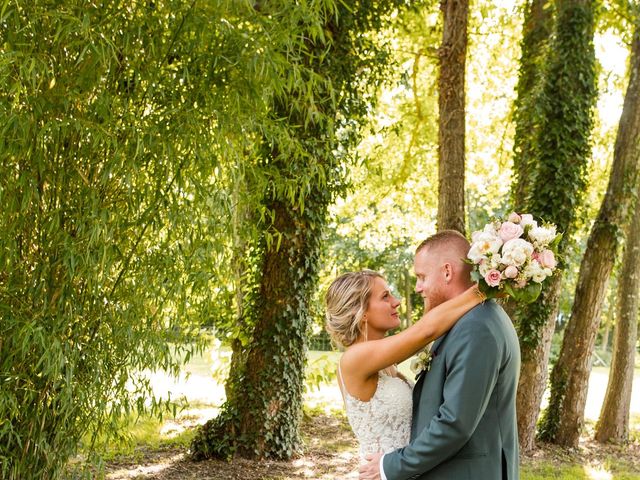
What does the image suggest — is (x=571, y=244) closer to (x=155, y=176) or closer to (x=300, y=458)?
(x=300, y=458)

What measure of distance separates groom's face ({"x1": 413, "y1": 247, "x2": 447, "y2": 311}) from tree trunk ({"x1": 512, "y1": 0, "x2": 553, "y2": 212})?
6.02m

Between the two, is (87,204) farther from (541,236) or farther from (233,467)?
(233,467)

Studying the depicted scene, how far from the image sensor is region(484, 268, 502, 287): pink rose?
8.45ft

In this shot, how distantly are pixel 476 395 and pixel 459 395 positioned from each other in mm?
56

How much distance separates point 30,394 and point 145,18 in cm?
207

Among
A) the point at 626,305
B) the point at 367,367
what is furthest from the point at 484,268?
the point at 626,305

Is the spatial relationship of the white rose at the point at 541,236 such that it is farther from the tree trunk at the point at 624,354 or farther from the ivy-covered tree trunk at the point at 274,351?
the tree trunk at the point at 624,354

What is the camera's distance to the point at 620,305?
31.7ft

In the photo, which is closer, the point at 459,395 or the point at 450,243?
the point at 459,395

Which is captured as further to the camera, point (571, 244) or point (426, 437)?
point (571, 244)

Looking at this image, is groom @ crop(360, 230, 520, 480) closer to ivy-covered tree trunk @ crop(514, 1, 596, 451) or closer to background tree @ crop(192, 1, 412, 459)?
background tree @ crop(192, 1, 412, 459)

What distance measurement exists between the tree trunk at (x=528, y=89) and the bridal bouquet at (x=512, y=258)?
603cm

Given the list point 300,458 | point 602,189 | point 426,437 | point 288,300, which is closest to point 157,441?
point 300,458

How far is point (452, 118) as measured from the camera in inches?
308
